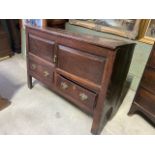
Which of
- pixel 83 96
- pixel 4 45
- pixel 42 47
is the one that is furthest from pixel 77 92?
pixel 4 45

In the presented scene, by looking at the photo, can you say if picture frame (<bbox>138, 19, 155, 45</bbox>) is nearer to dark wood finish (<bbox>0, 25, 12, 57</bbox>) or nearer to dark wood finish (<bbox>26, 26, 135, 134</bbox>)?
dark wood finish (<bbox>26, 26, 135, 134</bbox>)

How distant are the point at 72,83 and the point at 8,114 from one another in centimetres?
76

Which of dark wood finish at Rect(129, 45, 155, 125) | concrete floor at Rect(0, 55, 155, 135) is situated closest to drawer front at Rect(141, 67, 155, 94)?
dark wood finish at Rect(129, 45, 155, 125)

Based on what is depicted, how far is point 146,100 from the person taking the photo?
1508mm

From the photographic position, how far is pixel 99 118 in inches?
52.5

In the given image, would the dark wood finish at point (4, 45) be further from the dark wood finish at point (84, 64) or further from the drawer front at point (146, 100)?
the drawer front at point (146, 100)

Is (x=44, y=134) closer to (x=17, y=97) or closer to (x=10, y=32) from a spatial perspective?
(x=17, y=97)

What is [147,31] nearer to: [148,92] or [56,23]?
[148,92]

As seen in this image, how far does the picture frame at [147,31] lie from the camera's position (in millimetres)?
1786

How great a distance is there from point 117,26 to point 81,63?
0.99 metres

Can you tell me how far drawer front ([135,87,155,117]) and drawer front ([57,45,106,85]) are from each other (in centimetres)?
57

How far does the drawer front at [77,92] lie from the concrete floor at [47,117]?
28cm

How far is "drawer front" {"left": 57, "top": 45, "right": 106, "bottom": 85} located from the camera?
118 centimetres

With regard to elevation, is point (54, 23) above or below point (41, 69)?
above
